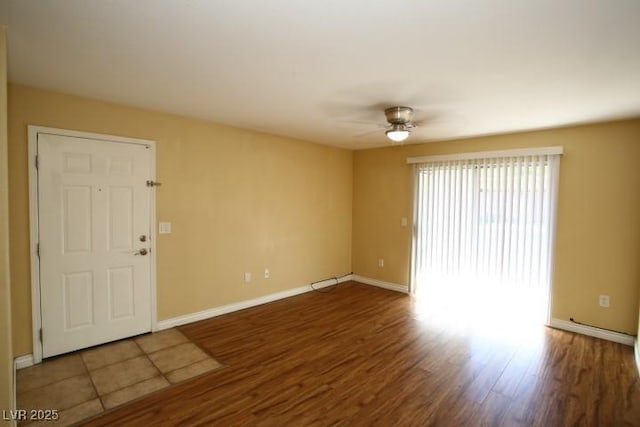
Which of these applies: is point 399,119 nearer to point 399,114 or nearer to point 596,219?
point 399,114

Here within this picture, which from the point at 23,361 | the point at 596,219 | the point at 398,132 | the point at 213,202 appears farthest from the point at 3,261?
the point at 596,219

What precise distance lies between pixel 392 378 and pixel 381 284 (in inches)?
112

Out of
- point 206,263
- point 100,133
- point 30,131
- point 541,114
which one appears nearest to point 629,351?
point 541,114

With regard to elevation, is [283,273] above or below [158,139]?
below

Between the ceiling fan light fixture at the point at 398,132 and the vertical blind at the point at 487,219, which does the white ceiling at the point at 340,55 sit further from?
the vertical blind at the point at 487,219

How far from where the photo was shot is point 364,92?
270 centimetres

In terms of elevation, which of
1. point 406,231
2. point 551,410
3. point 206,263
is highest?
point 406,231

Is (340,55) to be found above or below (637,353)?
above

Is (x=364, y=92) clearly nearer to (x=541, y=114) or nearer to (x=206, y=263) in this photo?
(x=541, y=114)

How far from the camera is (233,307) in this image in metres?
4.27

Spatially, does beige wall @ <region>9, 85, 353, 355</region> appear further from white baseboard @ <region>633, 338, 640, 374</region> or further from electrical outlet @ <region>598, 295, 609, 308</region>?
white baseboard @ <region>633, 338, 640, 374</region>

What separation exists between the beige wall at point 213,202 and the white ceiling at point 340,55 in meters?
0.29

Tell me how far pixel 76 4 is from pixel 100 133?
1861mm

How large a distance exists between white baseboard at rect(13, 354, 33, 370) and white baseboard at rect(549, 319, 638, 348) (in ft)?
17.8
